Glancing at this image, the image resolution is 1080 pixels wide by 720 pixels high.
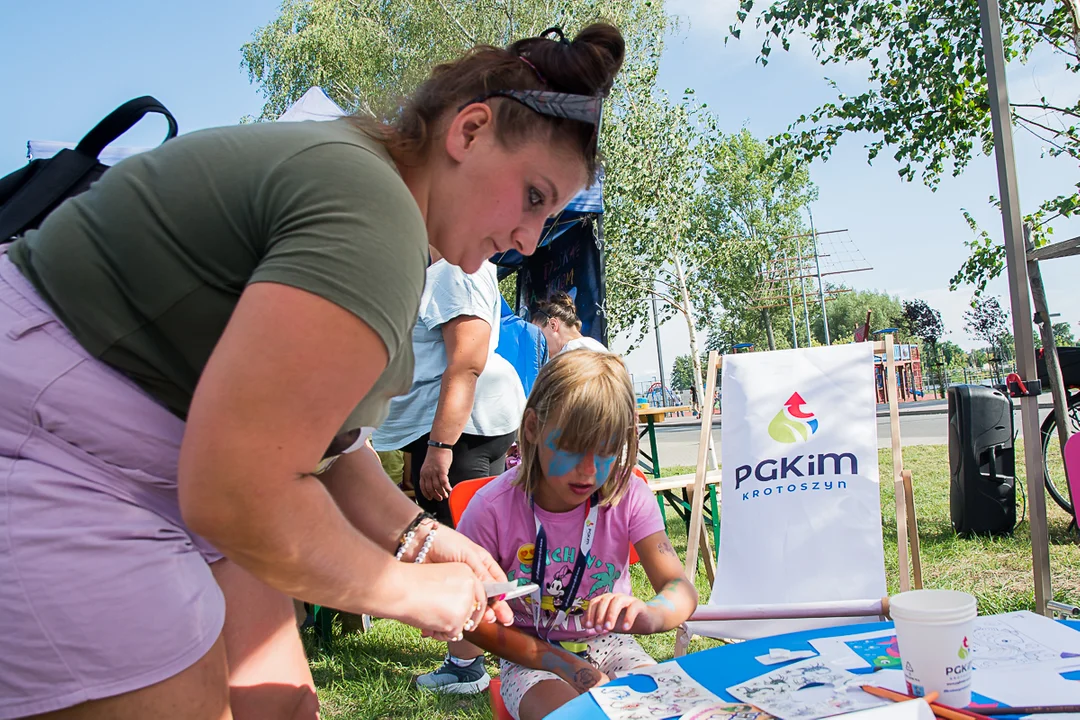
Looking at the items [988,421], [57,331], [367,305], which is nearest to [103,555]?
[57,331]

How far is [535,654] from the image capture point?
5.31 ft

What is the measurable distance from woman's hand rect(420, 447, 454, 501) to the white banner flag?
1.00 metres

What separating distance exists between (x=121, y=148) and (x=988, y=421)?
5.04 metres

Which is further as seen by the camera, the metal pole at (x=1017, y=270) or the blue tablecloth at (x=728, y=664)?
the metal pole at (x=1017, y=270)

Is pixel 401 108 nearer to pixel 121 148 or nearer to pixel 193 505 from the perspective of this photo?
pixel 193 505

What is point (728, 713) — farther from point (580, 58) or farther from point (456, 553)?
point (580, 58)

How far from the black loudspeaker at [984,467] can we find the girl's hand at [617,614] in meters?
3.53

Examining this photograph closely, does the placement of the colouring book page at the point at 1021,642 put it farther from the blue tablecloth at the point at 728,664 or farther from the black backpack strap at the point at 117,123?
the black backpack strap at the point at 117,123

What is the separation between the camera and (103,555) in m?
0.78

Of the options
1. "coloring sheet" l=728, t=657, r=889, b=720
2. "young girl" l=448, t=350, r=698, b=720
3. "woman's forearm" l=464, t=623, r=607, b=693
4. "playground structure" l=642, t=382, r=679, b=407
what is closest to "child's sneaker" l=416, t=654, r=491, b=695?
"young girl" l=448, t=350, r=698, b=720

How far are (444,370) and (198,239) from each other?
196 centimetres

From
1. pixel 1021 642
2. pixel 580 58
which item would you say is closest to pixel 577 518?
pixel 1021 642

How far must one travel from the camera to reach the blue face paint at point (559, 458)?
5.90 feet

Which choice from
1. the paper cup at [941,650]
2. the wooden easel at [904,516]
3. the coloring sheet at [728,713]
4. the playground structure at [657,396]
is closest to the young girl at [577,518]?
the coloring sheet at [728,713]
